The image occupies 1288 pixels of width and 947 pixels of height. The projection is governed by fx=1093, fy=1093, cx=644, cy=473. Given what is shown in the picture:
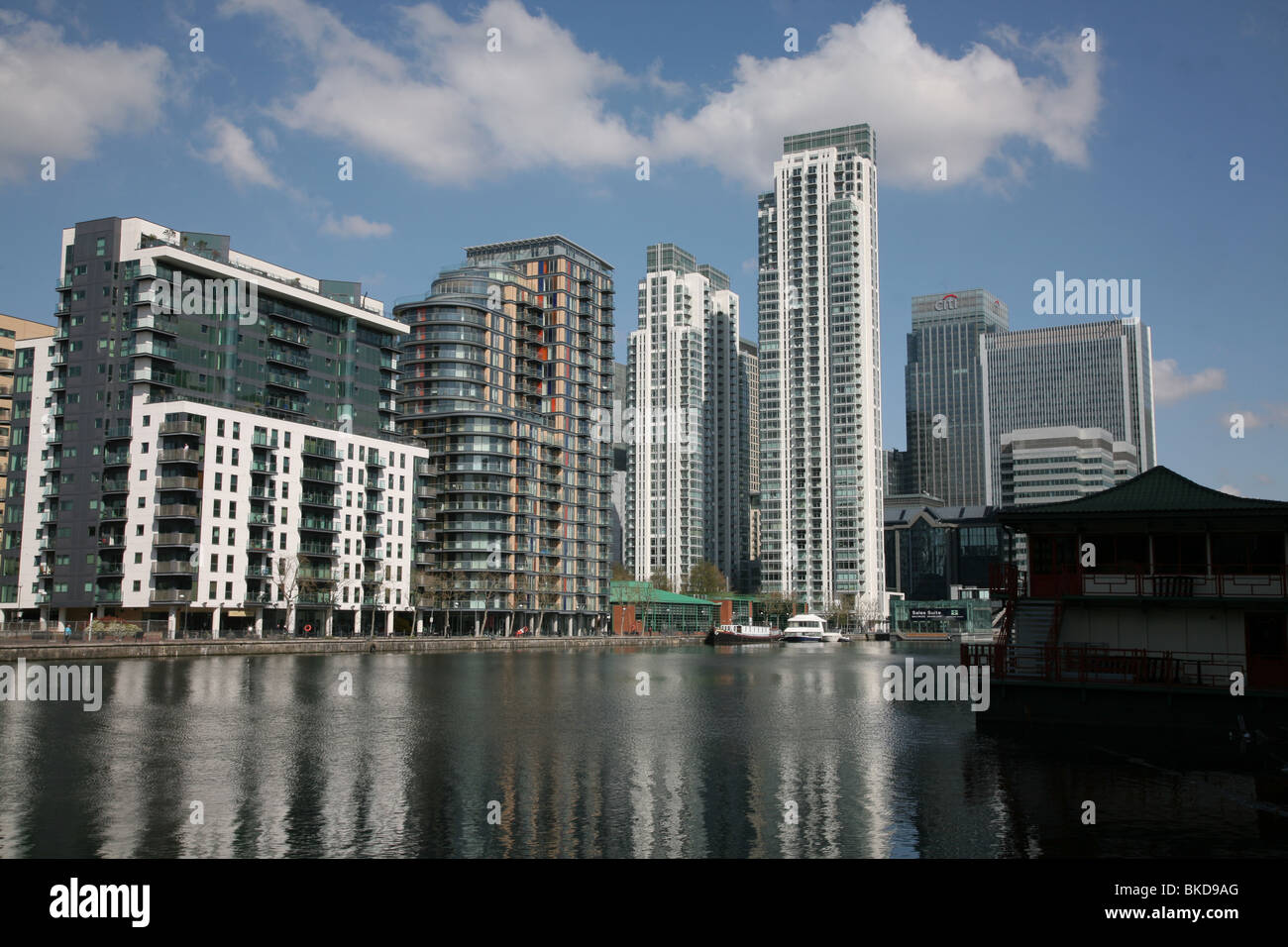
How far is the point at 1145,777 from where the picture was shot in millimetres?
36156

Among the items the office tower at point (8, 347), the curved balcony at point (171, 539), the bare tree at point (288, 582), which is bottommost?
the bare tree at point (288, 582)

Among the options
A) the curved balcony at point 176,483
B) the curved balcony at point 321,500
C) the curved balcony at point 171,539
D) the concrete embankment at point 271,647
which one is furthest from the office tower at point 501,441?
the curved balcony at point 176,483

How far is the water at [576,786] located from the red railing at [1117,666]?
328cm

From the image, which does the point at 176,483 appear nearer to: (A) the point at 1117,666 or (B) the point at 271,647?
(B) the point at 271,647

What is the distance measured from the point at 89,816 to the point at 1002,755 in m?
30.9

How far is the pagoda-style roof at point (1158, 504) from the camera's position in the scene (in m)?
45.5

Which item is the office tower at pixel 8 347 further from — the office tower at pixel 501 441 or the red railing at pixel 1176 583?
the red railing at pixel 1176 583

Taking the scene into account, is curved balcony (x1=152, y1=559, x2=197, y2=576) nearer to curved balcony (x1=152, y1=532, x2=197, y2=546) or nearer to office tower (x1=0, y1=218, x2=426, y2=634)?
office tower (x1=0, y1=218, x2=426, y2=634)

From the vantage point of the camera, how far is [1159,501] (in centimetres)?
4800

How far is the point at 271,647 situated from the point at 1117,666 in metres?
91.7

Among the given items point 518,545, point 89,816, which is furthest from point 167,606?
point 89,816

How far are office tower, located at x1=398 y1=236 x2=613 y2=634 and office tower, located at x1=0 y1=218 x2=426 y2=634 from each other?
78.5 ft

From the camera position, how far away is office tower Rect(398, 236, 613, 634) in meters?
178
